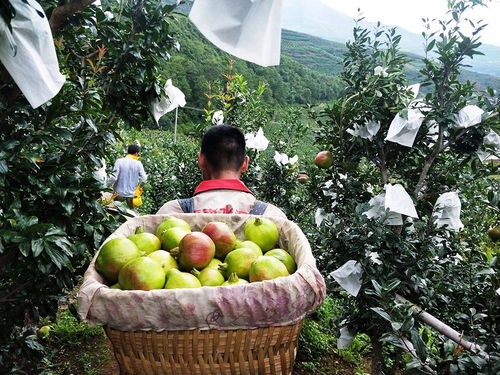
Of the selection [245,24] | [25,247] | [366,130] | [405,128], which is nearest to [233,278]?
[25,247]

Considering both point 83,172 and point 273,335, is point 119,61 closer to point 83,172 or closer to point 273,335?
point 83,172

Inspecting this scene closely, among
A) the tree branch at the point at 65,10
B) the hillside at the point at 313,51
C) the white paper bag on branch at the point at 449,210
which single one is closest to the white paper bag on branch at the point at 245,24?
the tree branch at the point at 65,10

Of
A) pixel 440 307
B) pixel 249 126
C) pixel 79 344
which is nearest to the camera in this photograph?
pixel 440 307

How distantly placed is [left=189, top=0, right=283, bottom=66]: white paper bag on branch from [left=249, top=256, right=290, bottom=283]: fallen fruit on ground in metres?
0.78

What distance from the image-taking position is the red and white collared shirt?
2041 millimetres

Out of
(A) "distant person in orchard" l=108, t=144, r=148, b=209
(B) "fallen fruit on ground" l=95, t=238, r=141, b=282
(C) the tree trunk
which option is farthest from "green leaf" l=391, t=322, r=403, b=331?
(A) "distant person in orchard" l=108, t=144, r=148, b=209

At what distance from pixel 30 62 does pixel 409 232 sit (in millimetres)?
1817

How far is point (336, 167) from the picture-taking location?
2.70 metres

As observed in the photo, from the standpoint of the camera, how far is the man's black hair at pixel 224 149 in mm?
2145

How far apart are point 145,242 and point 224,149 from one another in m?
0.82

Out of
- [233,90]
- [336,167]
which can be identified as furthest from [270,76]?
[336,167]

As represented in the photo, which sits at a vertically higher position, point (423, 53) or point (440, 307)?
point (423, 53)

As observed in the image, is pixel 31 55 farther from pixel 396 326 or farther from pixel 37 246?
pixel 396 326

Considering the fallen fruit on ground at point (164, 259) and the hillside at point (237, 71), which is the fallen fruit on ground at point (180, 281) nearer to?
the fallen fruit on ground at point (164, 259)
